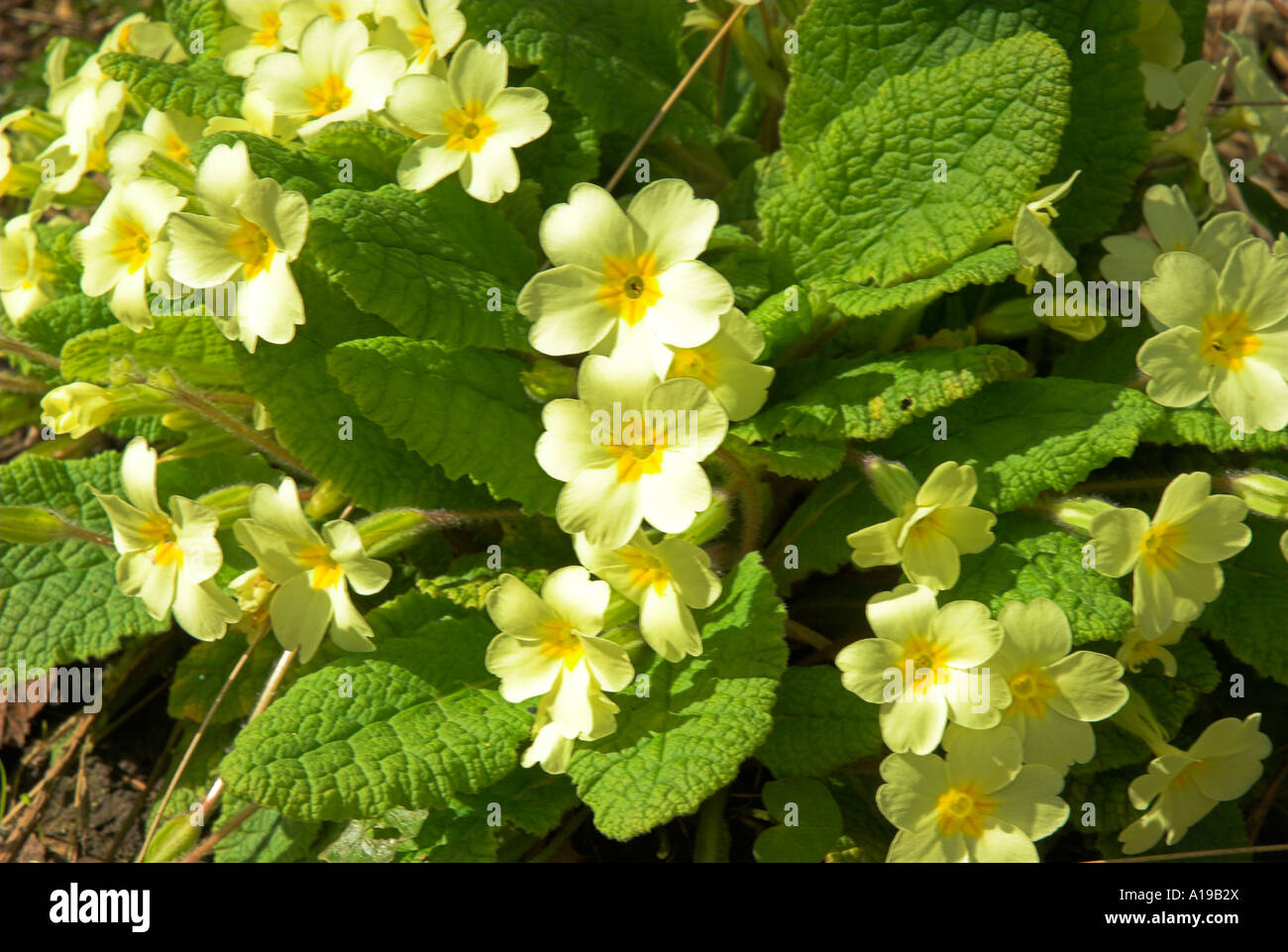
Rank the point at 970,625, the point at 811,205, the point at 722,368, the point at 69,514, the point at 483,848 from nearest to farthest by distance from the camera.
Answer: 1. the point at 970,625
2. the point at 722,368
3. the point at 483,848
4. the point at 811,205
5. the point at 69,514

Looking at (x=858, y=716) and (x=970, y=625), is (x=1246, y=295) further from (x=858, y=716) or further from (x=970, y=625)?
(x=858, y=716)

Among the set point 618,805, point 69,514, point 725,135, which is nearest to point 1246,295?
point 725,135

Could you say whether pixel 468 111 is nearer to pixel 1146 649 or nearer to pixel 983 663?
pixel 983 663

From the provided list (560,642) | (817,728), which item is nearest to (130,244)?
(560,642)

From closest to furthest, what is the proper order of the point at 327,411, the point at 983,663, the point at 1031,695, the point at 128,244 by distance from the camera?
the point at 983,663
the point at 1031,695
the point at 327,411
the point at 128,244

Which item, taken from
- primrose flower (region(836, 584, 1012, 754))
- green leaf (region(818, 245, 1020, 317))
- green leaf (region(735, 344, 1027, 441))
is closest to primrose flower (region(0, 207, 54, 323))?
green leaf (region(735, 344, 1027, 441))

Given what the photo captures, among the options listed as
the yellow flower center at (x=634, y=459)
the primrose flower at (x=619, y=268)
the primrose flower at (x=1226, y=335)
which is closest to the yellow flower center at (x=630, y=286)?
the primrose flower at (x=619, y=268)
